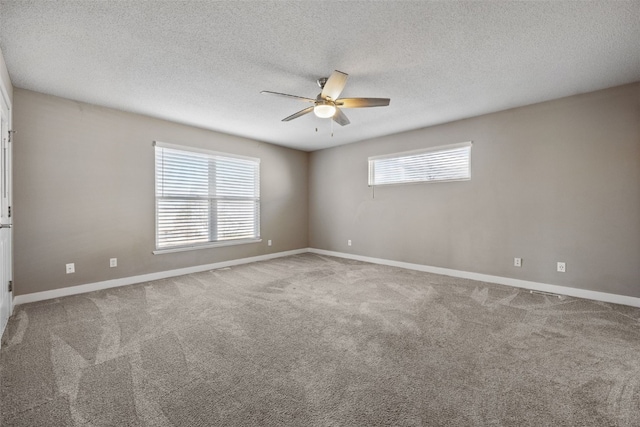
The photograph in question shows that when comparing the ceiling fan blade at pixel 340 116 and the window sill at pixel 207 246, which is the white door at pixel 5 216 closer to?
the window sill at pixel 207 246

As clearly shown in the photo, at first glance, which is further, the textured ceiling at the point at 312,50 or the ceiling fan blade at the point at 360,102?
the ceiling fan blade at the point at 360,102

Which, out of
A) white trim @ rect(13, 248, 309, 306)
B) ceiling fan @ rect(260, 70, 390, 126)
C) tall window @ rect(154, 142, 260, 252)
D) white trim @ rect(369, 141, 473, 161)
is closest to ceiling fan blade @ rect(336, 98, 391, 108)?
ceiling fan @ rect(260, 70, 390, 126)

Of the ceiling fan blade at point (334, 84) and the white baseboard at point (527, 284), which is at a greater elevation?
the ceiling fan blade at point (334, 84)

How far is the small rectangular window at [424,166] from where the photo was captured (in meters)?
4.42

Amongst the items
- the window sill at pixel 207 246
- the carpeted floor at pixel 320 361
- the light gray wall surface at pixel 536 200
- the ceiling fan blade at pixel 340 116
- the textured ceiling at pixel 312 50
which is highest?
the textured ceiling at pixel 312 50

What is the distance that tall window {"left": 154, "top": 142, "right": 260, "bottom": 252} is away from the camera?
4387 millimetres

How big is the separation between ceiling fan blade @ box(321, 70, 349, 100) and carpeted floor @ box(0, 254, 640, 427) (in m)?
2.27

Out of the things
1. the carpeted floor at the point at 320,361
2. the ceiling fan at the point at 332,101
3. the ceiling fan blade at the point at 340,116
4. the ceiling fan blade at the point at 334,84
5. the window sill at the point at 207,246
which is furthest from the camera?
the window sill at the point at 207,246

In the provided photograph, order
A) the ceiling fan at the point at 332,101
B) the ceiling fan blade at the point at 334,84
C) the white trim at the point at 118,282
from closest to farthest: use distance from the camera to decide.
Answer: the ceiling fan blade at the point at 334,84 < the ceiling fan at the point at 332,101 < the white trim at the point at 118,282

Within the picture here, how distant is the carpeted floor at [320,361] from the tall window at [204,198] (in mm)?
1351

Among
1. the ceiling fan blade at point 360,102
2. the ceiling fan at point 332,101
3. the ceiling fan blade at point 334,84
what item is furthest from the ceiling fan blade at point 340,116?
the ceiling fan blade at point 334,84

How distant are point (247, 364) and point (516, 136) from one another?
14.4ft

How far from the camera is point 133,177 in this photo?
4.05 m

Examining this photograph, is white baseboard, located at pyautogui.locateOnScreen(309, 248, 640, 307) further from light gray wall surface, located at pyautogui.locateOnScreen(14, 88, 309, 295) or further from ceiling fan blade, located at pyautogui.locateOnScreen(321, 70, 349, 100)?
light gray wall surface, located at pyautogui.locateOnScreen(14, 88, 309, 295)
